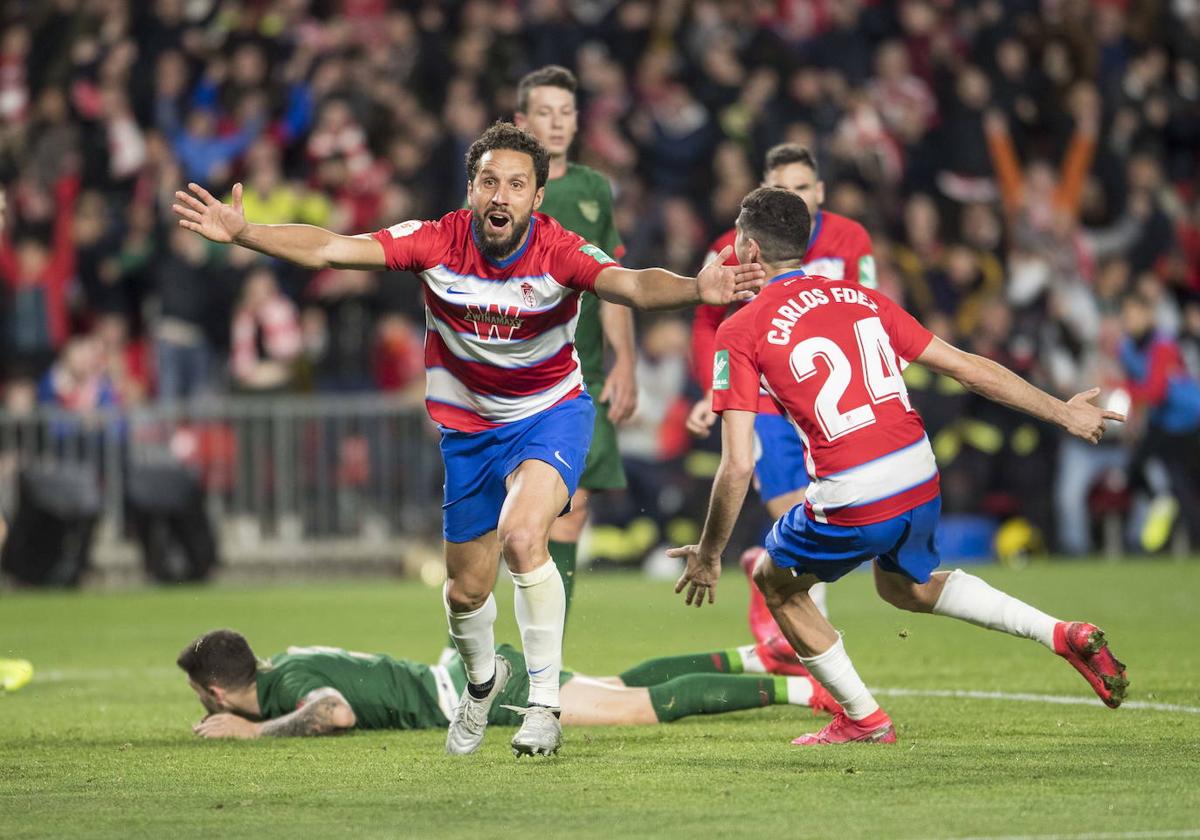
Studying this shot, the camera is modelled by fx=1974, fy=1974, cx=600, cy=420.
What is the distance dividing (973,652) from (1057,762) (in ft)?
14.1

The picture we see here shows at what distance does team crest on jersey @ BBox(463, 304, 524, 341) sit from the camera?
7.19 metres

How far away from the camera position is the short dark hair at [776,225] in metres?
7.29

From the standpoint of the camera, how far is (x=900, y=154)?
65.1 feet

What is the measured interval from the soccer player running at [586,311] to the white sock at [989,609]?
2.12 m

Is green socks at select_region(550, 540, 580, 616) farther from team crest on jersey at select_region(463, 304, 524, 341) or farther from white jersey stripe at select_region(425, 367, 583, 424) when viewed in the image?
team crest on jersey at select_region(463, 304, 524, 341)

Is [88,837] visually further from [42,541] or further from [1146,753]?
[42,541]

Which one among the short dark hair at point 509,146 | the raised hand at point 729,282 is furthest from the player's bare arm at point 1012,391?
the short dark hair at point 509,146

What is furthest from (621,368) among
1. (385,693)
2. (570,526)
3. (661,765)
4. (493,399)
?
(661,765)

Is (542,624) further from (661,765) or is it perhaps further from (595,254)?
(595,254)

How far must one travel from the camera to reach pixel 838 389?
6.99m

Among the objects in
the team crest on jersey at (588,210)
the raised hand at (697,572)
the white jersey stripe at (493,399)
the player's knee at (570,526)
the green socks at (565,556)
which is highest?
A: the team crest on jersey at (588,210)

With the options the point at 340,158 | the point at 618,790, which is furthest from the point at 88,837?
the point at 340,158

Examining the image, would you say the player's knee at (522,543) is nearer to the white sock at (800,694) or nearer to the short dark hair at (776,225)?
the short dark hair at (776,225)

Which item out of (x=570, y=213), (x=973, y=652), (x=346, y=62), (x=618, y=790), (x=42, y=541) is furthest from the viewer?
(x=346, y=62)
